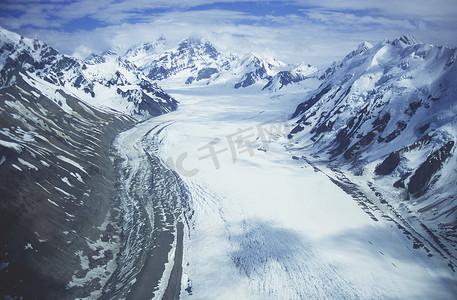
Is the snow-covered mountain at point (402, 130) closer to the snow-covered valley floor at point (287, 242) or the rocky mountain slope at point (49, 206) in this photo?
the snow-covered valley floor at point (287, 242)

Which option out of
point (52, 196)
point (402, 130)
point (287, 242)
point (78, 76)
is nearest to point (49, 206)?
point (52, 196)

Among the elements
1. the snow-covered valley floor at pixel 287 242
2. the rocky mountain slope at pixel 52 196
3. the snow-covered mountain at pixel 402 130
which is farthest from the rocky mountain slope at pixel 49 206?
the snow-covered mountain at pixel 402 130

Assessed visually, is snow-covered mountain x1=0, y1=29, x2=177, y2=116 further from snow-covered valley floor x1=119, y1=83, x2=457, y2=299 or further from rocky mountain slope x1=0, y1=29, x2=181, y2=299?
snow-covered valley floor x1=119, y1=83, x2=457, y2=299

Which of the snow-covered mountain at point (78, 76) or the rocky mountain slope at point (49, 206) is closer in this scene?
the rocky mountain slope at point (49, 206)

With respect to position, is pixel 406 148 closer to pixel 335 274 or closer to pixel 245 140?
pixel 335 274

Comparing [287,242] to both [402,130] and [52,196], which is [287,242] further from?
[402,130]

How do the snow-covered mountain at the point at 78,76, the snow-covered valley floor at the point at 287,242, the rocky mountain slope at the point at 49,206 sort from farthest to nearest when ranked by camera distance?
1. the snow-covered mountain at the point at 78,76
2. the snow-covered valley floor at the point at 287,242
3. the rocky mountain slope at the point at 49,206
